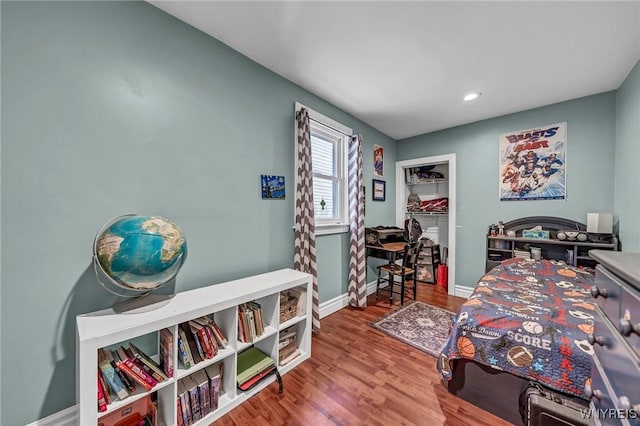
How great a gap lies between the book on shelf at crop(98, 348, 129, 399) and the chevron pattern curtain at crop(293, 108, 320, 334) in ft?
4.83

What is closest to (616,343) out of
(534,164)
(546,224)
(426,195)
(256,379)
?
(256,379)

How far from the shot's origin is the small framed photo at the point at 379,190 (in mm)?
3814

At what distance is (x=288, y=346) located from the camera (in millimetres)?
2012

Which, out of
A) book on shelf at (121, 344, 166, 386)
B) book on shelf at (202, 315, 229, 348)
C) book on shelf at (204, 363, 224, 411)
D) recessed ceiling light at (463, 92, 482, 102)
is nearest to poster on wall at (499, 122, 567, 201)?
recessed ceiling light at (463, 92, 482, 102)

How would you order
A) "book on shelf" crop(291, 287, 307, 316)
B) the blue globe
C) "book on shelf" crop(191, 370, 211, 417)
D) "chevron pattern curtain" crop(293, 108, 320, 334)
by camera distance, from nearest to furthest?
1. the blue globe
2. "book on shelf" crop(191, 370, 211, 417)
3. "book on shelf" crop(291, 287, 307, 316)
4. "chevron pattern curtain" crop(293, 108, 320, 334)

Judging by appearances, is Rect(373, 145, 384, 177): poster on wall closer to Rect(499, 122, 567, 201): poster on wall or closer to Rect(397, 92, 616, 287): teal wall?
Rect(397, 92, 616, 287): teal wall

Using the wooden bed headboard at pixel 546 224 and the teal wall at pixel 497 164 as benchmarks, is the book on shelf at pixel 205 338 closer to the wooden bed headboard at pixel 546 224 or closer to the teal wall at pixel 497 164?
the teal wall at pixel 497 164

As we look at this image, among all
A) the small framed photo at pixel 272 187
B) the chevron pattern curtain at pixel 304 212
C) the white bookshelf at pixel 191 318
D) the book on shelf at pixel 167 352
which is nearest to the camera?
the white bookshelf at pixel 191 318

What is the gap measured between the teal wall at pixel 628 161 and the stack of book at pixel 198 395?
136 inches

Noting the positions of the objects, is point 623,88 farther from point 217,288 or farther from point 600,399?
point 217,288

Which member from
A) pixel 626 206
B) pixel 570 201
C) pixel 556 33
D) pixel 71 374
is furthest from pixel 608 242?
A: pixel 71 374

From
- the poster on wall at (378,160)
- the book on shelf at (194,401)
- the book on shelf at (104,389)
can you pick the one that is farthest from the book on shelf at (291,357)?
the poster on wall at (378,160)

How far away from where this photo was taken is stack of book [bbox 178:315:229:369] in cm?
Result: 139

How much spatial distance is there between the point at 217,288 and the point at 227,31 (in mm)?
1954
